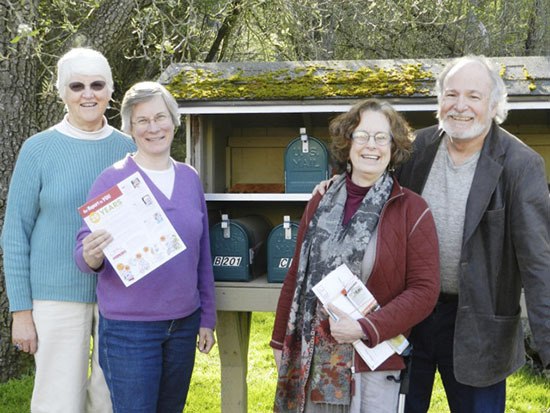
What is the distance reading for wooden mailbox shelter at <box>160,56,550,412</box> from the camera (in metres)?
3.48

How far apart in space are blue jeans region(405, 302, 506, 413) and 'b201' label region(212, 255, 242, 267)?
43.7 inches

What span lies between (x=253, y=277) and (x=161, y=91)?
4.44 ft

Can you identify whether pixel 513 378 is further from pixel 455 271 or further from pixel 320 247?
pixel 320 247

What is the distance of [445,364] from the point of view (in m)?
2.96

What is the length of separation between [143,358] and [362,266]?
95 centimetres

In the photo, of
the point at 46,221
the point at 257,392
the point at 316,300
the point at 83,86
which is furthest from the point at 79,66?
the point at 257,392

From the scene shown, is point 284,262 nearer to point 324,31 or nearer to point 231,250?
point 231,250

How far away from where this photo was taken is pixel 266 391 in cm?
550

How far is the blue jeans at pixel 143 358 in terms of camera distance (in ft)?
9.12

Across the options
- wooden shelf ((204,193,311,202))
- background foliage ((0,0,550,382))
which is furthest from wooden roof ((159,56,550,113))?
background foliage ((0,0,550,382))

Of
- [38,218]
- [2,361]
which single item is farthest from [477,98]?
[2,361]

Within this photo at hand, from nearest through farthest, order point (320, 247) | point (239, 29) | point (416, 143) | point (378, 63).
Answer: point (320, 247) < point (416, 143) < point (378, 63) < point (239, 29)

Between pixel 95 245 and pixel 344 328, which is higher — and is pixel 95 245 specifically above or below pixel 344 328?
above

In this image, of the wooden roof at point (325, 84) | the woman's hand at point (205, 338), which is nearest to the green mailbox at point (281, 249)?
the wooden roof at point (325, 84)
